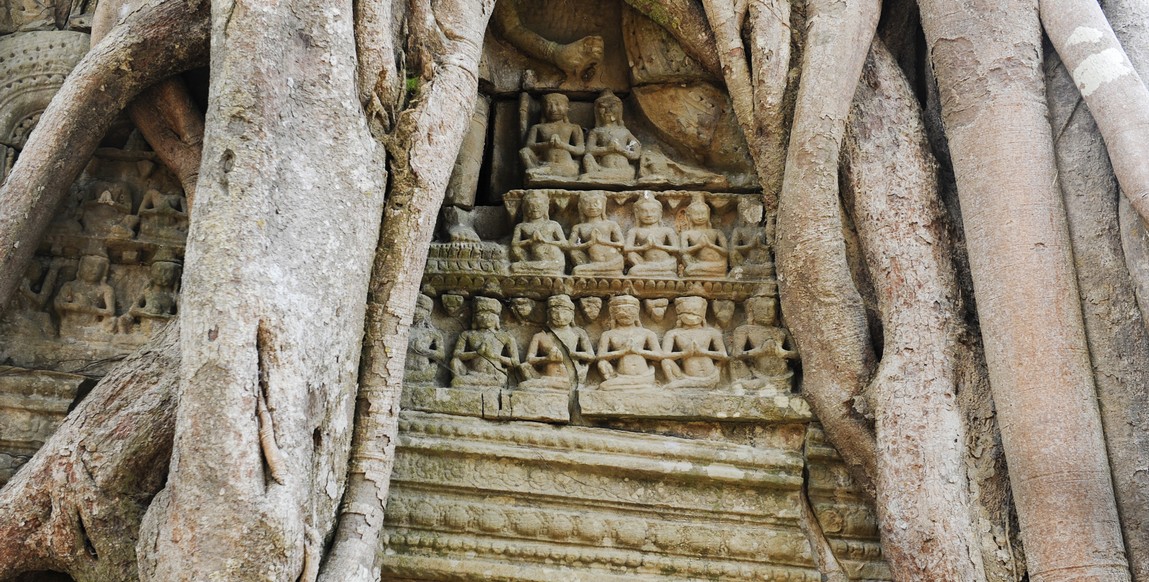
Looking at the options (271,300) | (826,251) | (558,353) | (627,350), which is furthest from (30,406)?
(826,251)

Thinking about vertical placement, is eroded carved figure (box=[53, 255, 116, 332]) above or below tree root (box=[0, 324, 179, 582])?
above

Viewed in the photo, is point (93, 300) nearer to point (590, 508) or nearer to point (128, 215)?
point (128, 215)

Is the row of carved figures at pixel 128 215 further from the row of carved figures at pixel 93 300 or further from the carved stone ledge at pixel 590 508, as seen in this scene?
the carved stone ledge at pixel 590 508

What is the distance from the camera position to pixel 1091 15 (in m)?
3.79

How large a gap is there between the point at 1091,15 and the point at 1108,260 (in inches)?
35.9

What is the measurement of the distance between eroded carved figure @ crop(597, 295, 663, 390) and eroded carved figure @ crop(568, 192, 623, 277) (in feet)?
0.45

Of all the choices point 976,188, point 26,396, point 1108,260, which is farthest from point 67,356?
point 1108,260

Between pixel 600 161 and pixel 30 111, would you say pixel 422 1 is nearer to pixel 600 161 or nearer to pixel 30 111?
pixel 600 161

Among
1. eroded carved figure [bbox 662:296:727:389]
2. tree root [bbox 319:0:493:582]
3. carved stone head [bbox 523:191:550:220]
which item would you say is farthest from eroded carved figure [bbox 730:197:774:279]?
tree root [bbox 319:0:493:582]

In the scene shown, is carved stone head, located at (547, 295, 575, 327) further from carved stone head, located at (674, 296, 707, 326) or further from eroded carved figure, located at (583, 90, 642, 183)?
eroded carved figure, located at (583, 90, 642, 183)

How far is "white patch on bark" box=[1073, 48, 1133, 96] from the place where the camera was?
3.63 m

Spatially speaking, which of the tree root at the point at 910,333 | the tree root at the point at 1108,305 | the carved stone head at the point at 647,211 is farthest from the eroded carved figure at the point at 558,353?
the tree root at the point at 1108,305

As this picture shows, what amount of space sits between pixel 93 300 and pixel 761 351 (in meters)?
2.58

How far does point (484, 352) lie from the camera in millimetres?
4094
